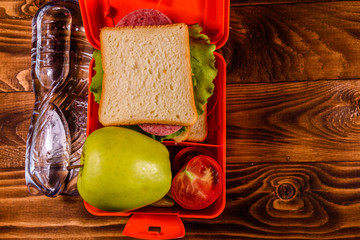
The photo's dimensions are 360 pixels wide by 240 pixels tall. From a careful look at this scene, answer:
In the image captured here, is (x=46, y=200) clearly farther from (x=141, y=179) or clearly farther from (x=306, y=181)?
(x=306, y=181)

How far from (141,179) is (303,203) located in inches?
20.7

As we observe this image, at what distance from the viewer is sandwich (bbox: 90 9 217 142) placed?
0.72m

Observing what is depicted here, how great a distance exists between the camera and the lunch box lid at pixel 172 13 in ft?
2.43

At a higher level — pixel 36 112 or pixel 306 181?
pixel 36 112

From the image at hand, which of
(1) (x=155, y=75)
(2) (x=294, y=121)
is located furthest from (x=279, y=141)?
(1) (x=155, y=75)

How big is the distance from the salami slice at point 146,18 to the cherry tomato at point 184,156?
0.35 metres

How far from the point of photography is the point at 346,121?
2.85 feet

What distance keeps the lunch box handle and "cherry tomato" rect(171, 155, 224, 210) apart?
54 mm

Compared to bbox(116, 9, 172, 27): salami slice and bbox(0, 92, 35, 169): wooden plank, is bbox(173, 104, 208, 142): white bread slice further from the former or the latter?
bbox(0, 92, 35, 169): wooden plank

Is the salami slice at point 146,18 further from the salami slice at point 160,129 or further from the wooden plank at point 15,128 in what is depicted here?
the wooden plank at point 15,128

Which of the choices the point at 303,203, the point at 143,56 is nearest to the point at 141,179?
the point at 143,56

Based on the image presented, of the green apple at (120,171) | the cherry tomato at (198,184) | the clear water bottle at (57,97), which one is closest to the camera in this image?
the green apple at (120,171)

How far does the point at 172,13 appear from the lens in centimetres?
78

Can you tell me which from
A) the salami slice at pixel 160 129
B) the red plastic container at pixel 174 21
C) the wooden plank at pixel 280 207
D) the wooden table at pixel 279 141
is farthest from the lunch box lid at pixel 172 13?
the wooden plank at pixel 280 207
